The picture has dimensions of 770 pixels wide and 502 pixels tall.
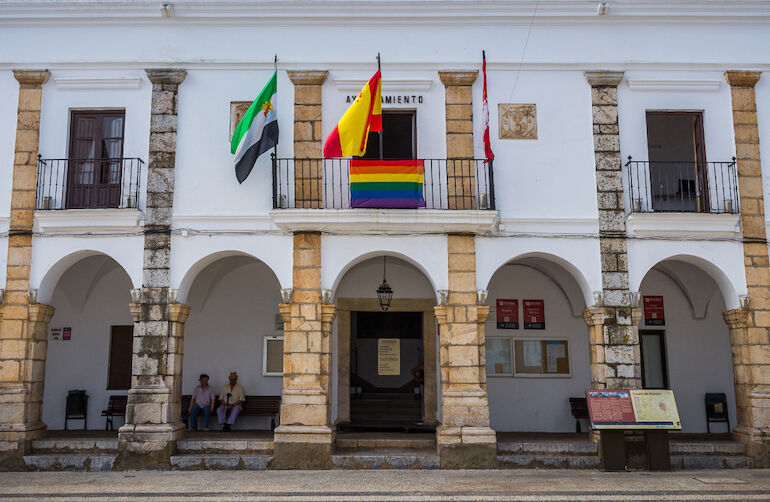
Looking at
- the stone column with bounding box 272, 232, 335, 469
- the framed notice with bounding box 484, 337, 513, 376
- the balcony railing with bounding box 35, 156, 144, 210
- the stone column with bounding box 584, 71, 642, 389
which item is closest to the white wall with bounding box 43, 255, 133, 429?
the balcony railing with bounding box 35, 156, 144, 210

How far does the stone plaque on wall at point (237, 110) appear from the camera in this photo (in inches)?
414

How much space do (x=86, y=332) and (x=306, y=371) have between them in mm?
4443

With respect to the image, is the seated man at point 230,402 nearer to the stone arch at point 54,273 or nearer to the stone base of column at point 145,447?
the stone base of column at point 145,447

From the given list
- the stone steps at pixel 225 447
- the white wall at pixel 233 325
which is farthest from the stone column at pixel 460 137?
the stone steps at pixel 225 447

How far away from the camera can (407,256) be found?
10.2 meters

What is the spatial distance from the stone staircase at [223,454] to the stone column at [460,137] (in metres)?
4.30

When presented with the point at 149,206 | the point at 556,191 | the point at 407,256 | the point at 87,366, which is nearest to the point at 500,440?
the point at 407,256

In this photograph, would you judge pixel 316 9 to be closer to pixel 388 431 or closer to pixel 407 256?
pixel 407 256

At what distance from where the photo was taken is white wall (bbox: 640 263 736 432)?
11914 mm

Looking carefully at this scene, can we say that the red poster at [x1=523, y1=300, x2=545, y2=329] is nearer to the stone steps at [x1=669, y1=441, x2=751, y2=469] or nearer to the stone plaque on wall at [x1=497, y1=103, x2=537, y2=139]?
the stone steps at [x1=669, y1=441, x2=751, y2=469]

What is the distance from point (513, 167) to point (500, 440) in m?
3.96

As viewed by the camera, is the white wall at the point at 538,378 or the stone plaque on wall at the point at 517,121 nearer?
the stone plaque on wall at the point at 517,121

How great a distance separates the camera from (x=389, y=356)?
12758 millimetres

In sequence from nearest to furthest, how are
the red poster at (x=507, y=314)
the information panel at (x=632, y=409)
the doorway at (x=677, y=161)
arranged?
the information panel at (x=632, y=409) → the doorway at (x=677, y=161) → the red poster at (x=507, y=314)
